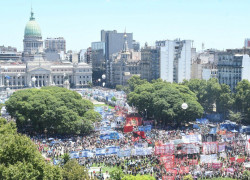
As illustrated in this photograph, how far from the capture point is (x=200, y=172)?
39.4 metres

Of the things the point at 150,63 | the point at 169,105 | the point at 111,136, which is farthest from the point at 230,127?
the point at 150,63

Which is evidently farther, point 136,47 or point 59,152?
point 136,47

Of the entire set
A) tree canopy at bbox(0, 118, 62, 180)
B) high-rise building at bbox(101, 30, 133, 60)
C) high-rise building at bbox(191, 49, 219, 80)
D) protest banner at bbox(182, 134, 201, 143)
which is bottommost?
protest banner at bbox(182, 134, 201, 143)

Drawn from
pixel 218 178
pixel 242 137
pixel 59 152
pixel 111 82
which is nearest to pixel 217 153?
pixel 218 178

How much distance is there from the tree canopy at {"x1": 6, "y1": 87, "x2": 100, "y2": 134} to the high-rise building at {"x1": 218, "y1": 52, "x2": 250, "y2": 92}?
33.8m

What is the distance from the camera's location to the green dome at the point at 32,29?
184m

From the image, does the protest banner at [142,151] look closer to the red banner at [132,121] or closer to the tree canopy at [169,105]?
the red banner at [132,121]

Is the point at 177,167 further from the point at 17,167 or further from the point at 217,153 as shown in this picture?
the point at 17,167

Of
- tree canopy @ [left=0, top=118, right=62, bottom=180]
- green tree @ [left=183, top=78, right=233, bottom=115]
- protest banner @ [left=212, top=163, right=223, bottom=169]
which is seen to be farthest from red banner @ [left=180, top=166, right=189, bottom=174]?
green tree @ [left=183, top=78, right=233, bottom=115]

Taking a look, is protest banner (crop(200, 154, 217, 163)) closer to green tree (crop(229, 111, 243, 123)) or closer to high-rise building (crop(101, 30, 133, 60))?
green tree (crop(229, 111, 243, 123))

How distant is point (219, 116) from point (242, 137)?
1752cm

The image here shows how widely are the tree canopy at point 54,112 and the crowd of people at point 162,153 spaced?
1793 millimetres

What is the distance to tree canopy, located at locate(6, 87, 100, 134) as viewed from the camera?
2271 inches

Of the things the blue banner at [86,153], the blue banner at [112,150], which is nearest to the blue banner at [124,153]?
the blue banner at [112,150]
